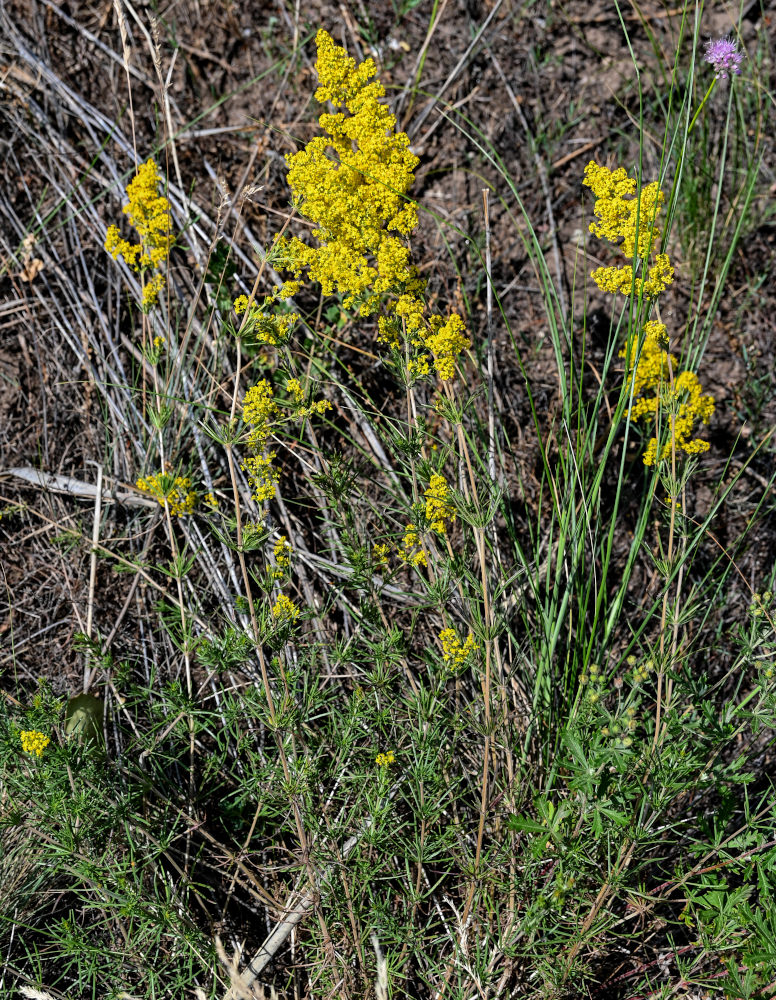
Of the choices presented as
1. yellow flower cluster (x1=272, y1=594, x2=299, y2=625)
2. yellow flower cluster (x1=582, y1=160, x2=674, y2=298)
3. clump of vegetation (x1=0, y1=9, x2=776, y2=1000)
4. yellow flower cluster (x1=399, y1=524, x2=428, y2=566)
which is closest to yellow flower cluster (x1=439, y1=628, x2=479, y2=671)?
clump of vegetation (x1=0, y1=9, x2=776, y2=1000)

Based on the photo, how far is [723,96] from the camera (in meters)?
4.43

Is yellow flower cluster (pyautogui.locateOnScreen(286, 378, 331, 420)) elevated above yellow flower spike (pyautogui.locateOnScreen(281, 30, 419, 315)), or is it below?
below

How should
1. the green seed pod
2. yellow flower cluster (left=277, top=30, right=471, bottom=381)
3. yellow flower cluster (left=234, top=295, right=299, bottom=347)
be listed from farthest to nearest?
1. the green seed pod
2. yellow flower cluster (left=277, top=30, right=471, bottom=381)
3. yellow flower cluster (left=234, top=295, right=299, bottom=347)

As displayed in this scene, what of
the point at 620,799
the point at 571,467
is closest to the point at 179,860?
the point at 620,799

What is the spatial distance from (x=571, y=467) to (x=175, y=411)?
69.5 inches

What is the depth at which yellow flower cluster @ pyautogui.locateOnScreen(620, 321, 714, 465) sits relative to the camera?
2539 mm

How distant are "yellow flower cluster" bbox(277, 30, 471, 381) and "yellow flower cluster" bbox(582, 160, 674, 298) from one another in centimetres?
52

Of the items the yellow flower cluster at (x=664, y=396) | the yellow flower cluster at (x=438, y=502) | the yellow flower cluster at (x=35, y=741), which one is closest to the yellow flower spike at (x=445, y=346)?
the yellow flower cluster at (x=438, y=502)

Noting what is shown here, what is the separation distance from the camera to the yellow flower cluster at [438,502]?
2420 millimetres

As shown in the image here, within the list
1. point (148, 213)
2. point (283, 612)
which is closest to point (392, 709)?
point (283, 612)

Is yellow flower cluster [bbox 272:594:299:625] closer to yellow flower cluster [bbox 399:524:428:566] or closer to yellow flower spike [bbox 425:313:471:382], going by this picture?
yellow flower cluster [bbox 399:524:428:566]

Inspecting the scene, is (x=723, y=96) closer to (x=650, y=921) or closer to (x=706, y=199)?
(x=706, y=199)

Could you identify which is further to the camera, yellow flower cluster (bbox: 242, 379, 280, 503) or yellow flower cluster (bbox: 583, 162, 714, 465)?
yellow flower cluster (bbox: 583, 162, 714, 465)

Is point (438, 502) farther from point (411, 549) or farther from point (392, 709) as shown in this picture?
point (392, 709)
